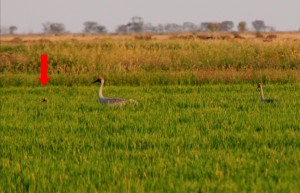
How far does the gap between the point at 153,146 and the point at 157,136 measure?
0.78m

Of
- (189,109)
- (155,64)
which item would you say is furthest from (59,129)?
(155,64)

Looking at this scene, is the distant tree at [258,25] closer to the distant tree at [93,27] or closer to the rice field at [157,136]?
the distant tree at [93,27]

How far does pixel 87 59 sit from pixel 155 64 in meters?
4.32

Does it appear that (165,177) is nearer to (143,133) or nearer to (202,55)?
(143,133)

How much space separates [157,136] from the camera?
10148mm

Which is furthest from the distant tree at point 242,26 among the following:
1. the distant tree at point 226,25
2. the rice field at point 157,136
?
the rice field at point 157,136

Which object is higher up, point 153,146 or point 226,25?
point 153,146

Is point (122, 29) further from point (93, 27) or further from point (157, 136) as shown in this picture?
point (157, 136)

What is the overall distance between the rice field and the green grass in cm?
2

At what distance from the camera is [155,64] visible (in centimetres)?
2825

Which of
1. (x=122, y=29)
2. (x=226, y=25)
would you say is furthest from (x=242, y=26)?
(x=122, y=29)

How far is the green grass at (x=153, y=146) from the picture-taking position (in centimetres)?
702

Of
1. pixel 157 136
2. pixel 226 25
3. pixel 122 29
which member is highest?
pixel 157 136

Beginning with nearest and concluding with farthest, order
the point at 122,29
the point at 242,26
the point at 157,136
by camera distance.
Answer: the point at 157,136, the point at 242,26, the point at 122,29
